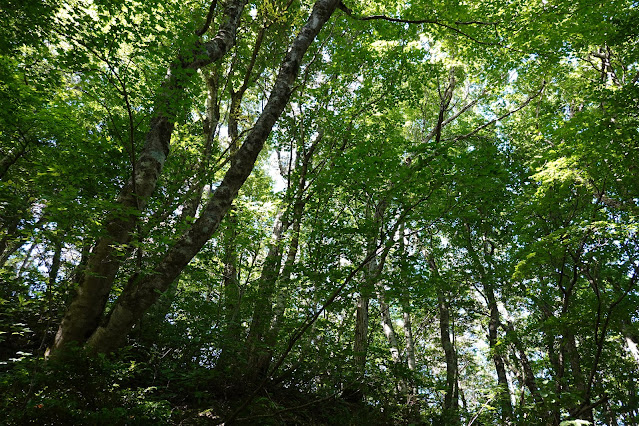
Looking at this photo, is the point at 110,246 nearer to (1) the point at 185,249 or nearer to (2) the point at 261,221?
(1) the point at 185,249

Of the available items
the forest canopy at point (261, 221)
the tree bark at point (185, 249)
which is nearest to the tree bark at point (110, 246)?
the forest canopy at point (261, 221)

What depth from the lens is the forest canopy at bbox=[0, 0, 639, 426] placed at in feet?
12.3

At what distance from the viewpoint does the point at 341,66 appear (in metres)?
8.87

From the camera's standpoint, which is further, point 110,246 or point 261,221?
point 261,221

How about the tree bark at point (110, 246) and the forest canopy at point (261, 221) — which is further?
the tree bark at point (110, 246)

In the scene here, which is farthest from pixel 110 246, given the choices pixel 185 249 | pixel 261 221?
pixel 261 221

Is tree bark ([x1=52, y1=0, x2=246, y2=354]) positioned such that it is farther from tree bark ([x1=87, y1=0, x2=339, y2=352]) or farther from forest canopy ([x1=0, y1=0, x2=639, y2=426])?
tree bark ([x1=87, y1=0, x2=339, y2=352])

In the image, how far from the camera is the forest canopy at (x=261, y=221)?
3.74m

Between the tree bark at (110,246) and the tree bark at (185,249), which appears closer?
the tree bark at (185,249)

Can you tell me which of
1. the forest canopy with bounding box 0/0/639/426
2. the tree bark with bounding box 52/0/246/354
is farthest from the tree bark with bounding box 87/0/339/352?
the tree bark with bounding box 52/0/246/354

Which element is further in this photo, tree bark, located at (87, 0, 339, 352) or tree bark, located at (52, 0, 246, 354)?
tree bark, located at (52, 0, 246, 354)

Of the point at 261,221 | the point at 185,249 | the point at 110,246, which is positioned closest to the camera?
the point at 185,249

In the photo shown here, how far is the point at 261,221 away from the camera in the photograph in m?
7.97

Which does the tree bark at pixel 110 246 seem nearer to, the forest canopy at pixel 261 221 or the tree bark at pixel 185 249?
the forest canopy at pixel 261 221
